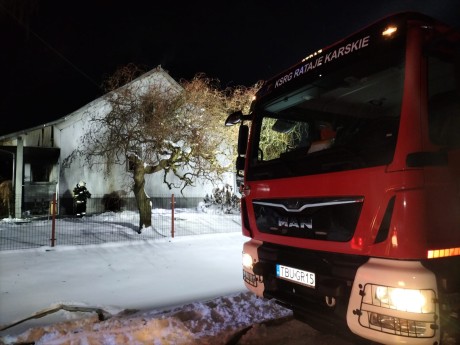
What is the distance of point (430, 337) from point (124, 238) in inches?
401

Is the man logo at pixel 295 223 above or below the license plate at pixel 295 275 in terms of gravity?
above

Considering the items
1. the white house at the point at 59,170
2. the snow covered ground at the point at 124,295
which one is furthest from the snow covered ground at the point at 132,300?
the white house at the point at 59,170

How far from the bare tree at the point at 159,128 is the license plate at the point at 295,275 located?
9.52 meters

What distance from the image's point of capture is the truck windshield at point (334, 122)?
3049 millimetres

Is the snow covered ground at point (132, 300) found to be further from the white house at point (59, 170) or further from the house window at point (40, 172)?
the house window at point (40, 172)

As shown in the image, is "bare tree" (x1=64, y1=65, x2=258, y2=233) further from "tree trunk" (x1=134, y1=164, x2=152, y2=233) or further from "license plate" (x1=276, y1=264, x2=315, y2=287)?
"license plate" (x1=276, y1=264, x2=315, y2=287)

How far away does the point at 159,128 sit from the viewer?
13.3m

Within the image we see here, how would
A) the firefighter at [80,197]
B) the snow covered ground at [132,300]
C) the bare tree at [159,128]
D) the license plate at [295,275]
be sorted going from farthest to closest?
1. the firefighter at [80,197]
2. the bare tree at [159,128]
3. the snow covered ground at [132,300]
4. the license plate at [295,275]

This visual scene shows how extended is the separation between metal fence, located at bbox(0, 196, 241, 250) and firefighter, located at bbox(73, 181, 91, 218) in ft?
1.57

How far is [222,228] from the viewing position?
1462 centimetres

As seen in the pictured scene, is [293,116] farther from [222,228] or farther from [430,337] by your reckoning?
[222,228]

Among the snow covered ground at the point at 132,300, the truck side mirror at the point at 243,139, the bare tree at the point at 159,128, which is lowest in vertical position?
the snow covered ground at the point at 132,300

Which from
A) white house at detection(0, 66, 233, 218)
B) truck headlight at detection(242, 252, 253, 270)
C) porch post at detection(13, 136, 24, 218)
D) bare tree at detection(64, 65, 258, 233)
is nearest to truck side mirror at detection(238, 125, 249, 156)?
truck headlight at detection(242, 252, 253, 270)

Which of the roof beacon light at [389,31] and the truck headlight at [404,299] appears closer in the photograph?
the truck headlight at [404,299]
